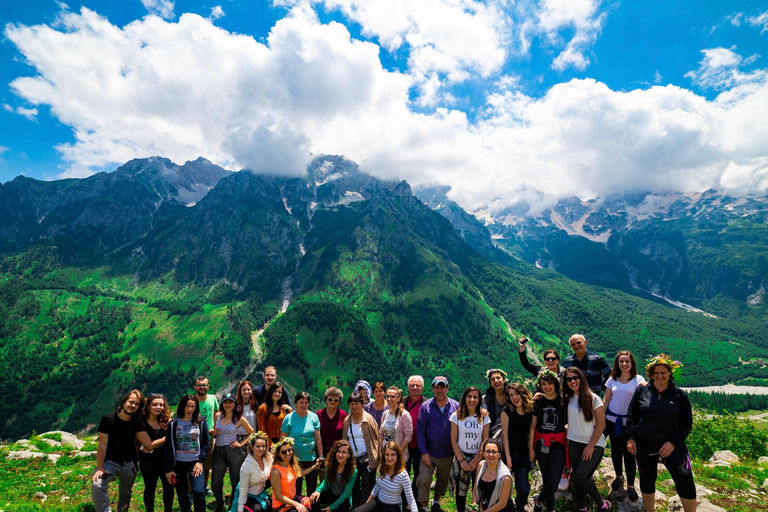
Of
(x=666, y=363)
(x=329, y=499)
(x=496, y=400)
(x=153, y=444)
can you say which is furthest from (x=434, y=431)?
(x=153, y=444)

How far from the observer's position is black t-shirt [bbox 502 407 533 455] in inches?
398

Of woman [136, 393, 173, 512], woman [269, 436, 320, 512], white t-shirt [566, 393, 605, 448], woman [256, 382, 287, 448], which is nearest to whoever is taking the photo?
woman [269, 436, 320, 512]

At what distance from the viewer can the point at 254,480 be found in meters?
9.75

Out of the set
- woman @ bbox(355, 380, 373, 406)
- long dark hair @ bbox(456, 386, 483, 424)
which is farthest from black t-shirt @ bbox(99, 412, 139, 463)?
long dark hair @ bbox(456, 386, 483, 424)

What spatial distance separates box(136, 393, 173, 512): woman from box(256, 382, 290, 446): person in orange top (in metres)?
2.96

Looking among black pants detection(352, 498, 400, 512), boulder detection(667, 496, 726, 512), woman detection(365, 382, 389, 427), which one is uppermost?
woman detection(365, 382, 389, 427)

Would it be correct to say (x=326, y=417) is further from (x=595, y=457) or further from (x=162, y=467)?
(x=595, y=457)

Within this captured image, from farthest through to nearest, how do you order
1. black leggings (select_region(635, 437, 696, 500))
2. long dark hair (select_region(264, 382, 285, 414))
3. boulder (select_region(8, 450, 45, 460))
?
1. boulder (select_region(8, 450, 45, 460))
2. long dark hair (select_region(264, 382, 285, 414))
3. black leggings (select_region(635, 437, 696, 500))

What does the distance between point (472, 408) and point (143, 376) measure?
9252 inches

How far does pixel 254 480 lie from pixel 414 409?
5.60m

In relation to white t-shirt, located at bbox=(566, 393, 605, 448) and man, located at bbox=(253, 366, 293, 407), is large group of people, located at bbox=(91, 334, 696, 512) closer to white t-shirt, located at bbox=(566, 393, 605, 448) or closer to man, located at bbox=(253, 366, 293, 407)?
white t-shirt, located at bbox=(566, 393, 605, 448)

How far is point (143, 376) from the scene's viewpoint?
189 m

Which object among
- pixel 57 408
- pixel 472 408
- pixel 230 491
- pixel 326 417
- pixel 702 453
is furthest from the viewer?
pixel 57 408


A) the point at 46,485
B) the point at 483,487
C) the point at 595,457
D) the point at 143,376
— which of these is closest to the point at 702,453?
the point at 595,457
